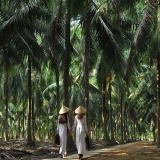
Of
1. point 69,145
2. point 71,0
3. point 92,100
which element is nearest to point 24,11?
point 71,0

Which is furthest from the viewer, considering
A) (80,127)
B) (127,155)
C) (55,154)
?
(55,154)

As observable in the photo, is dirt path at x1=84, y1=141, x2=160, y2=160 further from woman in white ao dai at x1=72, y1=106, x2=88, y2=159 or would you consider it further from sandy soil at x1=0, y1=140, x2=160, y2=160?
woman in white ao dai at x1=72, y1=106, x2=88, y2=159

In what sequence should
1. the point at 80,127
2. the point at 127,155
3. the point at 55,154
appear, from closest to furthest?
the point at 80,127 → the point at 127,155 → the point at 55,154

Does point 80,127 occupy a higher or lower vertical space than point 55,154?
higher

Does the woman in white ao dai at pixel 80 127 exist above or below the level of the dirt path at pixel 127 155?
above

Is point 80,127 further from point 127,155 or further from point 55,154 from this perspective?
point 55,154

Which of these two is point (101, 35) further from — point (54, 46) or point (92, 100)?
point (92, 100)

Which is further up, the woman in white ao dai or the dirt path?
the woman in white ao dai

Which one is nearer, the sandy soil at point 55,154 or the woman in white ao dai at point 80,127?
the woman in white ao dai at point 80,127

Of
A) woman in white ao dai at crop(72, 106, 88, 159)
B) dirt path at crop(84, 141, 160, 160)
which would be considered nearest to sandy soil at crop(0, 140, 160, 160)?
dirt path at crop(84, 141, 160, 160)

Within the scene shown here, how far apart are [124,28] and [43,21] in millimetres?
4895

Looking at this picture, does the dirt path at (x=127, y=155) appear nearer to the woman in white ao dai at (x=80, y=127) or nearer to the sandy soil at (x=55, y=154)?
the sandy soil at (x=55, y=154)

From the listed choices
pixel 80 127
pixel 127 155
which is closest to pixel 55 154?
pixel 127 155

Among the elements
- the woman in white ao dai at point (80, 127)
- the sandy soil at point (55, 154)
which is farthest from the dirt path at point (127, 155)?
the woman in white ao dai at point (80, 127)
